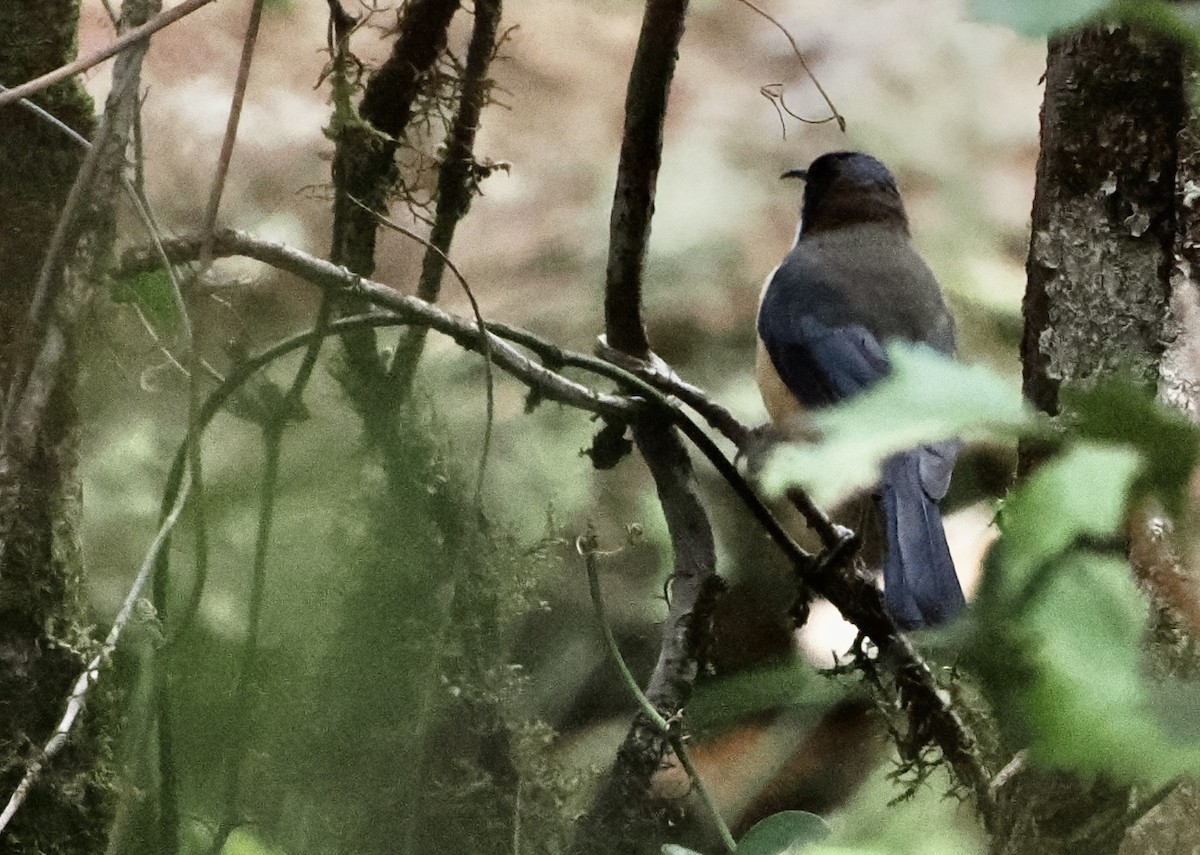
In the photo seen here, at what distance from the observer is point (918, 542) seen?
1.24 metres

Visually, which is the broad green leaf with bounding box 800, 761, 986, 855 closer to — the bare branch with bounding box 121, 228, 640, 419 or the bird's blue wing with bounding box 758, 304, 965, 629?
the bird's blue wing with bounding box 758, 304, 965, 629

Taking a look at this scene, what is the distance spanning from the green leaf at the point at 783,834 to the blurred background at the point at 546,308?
12 centimetres

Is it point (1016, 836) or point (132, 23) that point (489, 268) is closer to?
point (132, 23)

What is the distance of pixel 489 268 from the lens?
1.98m

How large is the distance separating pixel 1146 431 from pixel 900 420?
71 millimetres

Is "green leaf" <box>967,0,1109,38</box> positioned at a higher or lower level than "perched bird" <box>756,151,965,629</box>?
lower

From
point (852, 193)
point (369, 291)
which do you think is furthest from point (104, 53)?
point (852, 193)

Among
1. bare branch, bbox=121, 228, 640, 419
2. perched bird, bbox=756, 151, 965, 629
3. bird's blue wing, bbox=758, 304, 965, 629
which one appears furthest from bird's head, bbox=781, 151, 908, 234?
bare branch, bbox=121, 228, 640, 419

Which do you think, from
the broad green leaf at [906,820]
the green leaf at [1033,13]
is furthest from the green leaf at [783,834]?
the green leaf at [1033,13]

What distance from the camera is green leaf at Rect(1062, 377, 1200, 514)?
337 millimetres

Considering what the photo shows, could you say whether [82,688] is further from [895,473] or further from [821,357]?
[821,357]

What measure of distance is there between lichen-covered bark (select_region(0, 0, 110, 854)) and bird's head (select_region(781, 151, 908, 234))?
3.80 ft

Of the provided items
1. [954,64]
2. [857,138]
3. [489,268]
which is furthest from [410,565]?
[954,64]

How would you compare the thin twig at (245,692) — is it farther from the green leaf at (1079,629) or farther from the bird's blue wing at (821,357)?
the green leaf at (1079,629)
